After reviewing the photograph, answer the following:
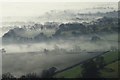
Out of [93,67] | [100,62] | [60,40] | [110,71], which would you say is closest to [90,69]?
[93,67]

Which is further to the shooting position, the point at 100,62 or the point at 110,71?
the point at 100,62

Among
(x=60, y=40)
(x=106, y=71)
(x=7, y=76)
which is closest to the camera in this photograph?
(x=7, y=76)

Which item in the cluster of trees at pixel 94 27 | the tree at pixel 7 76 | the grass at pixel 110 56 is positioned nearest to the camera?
the tree at pixel 7 76

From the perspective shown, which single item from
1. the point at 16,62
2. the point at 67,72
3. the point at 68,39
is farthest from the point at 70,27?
the point at 16,62

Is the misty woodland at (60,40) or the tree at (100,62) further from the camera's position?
the tree at (100,62)

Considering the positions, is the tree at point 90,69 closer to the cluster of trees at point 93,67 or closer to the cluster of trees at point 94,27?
the cluster of trees at point 93,67

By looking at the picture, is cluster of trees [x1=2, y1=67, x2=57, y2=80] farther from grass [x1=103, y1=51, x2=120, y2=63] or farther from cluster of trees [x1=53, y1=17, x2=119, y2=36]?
grass [x1=103, y1=51, x2=120, y2=63]

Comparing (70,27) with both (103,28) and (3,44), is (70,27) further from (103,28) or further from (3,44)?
(3,44)

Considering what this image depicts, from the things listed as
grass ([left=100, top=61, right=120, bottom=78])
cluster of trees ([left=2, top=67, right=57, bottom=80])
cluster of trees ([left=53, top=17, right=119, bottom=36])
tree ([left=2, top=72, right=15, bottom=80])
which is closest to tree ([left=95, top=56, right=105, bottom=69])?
grass ([left=100, top=61, right=120, bottom=78])

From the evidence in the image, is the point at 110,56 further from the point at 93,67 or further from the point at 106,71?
the point at 93,67

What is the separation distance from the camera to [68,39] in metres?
5.41

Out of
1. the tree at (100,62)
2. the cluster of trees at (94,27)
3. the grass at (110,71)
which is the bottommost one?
the grass at (110,71)

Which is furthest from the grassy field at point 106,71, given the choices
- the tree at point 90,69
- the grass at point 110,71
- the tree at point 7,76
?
the tree at point 7,76

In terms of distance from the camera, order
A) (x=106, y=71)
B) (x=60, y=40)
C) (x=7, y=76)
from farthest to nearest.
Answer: (x=60, y=40) → (x=106, y=71) → (x=7, y=76)
